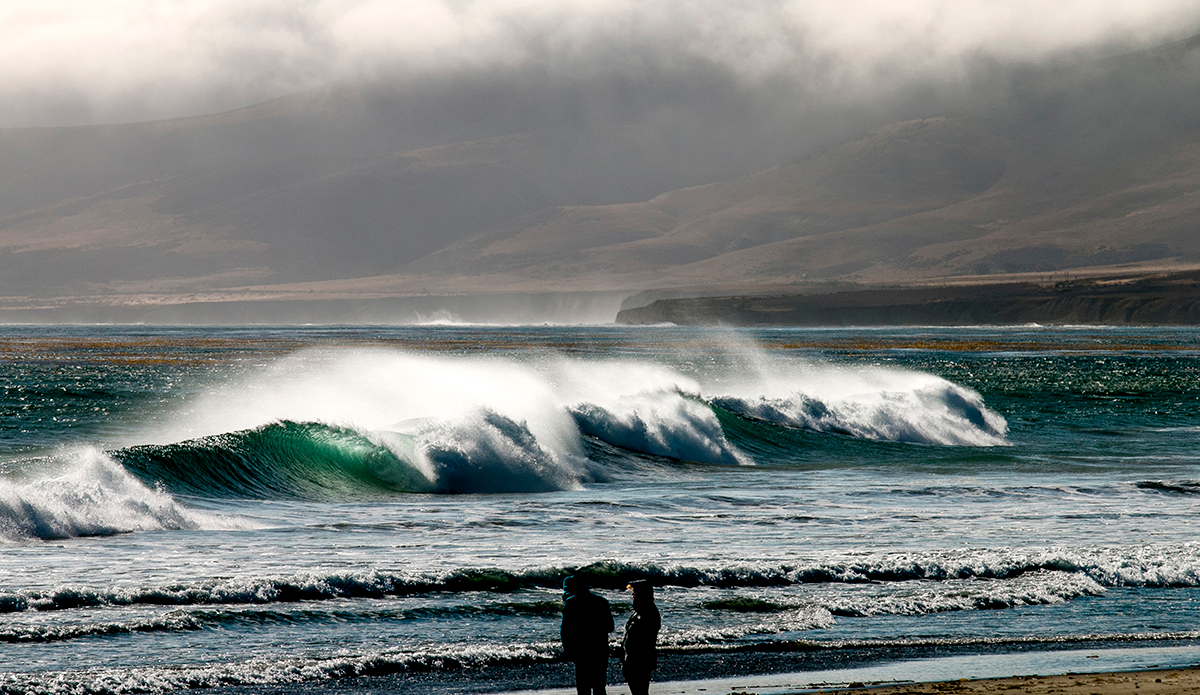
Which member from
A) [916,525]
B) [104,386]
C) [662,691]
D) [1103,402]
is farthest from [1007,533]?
[104,386]

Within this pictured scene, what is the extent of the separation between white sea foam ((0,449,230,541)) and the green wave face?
1.86 meters

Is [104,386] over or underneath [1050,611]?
over

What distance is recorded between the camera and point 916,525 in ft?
66.5

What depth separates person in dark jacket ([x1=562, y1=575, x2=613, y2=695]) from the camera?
10.1 metres

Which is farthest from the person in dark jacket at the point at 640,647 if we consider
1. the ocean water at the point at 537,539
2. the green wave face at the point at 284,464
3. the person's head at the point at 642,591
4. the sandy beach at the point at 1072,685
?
the green wave face at the point at 284,464

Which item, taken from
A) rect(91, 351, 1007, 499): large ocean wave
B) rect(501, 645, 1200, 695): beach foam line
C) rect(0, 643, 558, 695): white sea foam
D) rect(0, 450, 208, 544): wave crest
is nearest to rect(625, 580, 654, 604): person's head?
rect(501, 645, 1200, 695): beach foam line

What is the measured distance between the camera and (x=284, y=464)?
2577 cm

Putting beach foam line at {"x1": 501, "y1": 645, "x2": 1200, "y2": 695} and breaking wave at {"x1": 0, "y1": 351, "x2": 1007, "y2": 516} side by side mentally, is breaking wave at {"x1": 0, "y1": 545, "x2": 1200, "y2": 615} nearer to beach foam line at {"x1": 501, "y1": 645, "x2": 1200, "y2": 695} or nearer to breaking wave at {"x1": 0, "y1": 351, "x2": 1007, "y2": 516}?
beach foam line at {"x1": 501, "y1": 645, "x2": 1200, "y2": 695}

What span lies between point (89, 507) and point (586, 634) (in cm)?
1101

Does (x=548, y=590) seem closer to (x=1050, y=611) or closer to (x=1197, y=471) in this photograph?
(x=1050, y=611)

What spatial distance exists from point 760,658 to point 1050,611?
4.57 metres

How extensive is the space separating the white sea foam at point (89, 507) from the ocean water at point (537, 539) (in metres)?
0.05

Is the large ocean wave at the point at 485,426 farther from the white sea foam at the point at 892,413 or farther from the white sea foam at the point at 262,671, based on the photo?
the white sea foam at the point at 262,671

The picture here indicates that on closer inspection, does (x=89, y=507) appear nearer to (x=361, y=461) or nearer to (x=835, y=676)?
(x=361, y=461)
